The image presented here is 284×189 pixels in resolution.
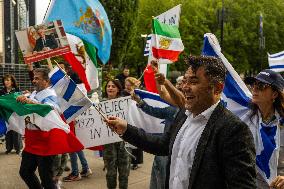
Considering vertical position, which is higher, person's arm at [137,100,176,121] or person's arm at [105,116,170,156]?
person's arm at [105,116,170,156]

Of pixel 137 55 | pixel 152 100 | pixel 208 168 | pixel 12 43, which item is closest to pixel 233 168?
pixel 208 168

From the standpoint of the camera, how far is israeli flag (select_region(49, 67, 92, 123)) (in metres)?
4.84

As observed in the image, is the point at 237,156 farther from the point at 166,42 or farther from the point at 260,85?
the point at 166,42

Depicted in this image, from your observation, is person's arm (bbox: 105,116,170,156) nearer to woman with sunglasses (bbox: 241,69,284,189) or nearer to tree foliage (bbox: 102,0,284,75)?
woman with sunglasses (bbox: 241,69,284,189)

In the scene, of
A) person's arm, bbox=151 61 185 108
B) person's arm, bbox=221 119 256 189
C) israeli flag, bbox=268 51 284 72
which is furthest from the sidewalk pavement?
person's arm, bbox=221 119 256 189

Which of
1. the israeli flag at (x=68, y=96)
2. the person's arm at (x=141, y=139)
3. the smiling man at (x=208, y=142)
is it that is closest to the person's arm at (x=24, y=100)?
the israeli flag at (x=68, y=96)

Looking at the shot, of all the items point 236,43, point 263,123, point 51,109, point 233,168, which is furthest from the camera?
point 236,43

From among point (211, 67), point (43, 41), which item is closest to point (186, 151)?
point (211, 67)

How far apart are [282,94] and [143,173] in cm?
450

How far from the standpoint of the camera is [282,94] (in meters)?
3.67

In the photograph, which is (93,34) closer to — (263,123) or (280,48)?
(263,123)

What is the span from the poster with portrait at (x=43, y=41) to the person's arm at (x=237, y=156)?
11.4ft

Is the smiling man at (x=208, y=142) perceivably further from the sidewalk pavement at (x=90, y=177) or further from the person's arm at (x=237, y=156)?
the sidewalk pavement at (x=90, y=177)

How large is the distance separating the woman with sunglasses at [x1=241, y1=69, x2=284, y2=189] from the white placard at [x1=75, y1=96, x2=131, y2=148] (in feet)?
8.32
